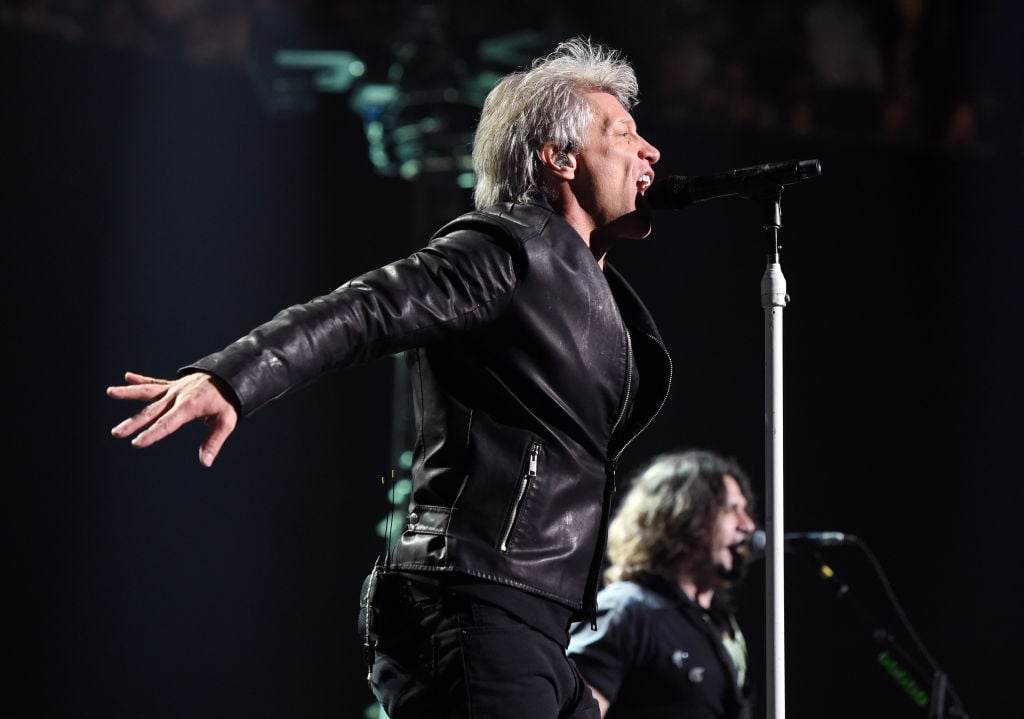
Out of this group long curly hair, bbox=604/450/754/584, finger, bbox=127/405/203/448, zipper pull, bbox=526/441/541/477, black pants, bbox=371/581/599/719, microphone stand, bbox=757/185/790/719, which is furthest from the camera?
long curly hair, bbox=604/450/754/584

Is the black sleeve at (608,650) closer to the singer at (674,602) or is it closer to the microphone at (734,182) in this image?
the singer at (674,602)

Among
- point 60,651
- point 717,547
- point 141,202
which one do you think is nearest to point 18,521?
point 60,651

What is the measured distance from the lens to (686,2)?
614 cm

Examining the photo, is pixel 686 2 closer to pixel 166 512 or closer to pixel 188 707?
pixel 166 512

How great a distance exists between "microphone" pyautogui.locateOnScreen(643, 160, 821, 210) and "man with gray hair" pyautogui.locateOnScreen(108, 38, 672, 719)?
0.60 feet

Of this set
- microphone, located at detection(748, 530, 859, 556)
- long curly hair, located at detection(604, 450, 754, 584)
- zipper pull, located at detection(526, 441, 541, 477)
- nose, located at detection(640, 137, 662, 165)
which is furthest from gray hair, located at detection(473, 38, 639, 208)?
long curly hair, located at detection(604, 450, 754, 584)

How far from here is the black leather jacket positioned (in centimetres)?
169

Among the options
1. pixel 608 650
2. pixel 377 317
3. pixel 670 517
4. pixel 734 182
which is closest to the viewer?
pixel 377 317

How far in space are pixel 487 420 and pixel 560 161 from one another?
21.9 inches

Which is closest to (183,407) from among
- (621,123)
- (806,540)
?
(621,123)

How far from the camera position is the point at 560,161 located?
2.08m

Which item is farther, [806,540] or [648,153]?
[806,540]

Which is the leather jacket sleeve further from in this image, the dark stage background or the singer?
the dark stage background

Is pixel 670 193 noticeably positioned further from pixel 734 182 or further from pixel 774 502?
pixel 774 502
